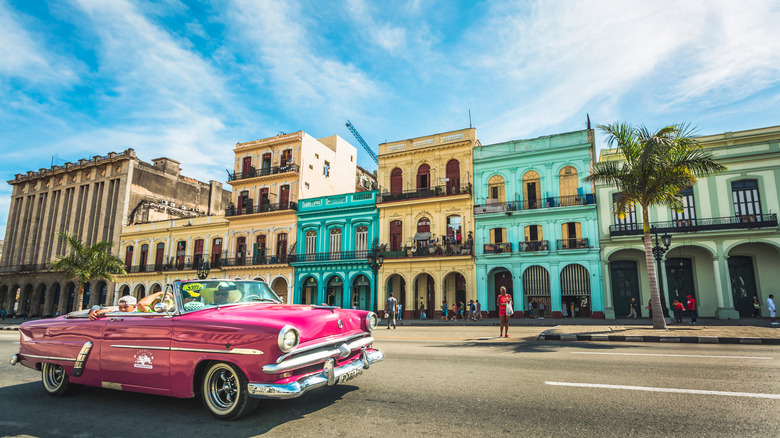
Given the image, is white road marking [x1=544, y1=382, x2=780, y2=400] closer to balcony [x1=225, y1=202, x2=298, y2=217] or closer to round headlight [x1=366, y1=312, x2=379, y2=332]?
round headlight [x1=366, y1=312, x2=379, y2=332]

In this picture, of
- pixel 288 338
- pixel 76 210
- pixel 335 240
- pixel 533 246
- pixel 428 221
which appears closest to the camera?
pixel 288 338

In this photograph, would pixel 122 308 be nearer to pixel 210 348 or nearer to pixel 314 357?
pixel 210 348

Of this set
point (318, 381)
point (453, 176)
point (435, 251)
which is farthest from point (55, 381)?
point (453, 176)

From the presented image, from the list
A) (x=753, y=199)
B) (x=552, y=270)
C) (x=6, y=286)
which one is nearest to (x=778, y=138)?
(x=753, y=199)

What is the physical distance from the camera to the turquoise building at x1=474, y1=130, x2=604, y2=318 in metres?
25.8

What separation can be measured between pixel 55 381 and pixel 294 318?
3635 millimetres

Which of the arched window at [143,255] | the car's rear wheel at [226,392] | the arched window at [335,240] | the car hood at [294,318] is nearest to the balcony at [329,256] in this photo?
the arched window at [335,240]

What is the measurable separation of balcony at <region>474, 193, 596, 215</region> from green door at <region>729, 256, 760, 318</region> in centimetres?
824

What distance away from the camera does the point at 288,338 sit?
3.98 m

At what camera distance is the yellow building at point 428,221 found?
93.5 feet

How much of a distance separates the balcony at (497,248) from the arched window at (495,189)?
9.74 feet

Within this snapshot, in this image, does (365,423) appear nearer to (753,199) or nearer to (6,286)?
(753,199)

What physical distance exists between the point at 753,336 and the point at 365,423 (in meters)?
12.7

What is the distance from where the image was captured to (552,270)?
26.2 meters
